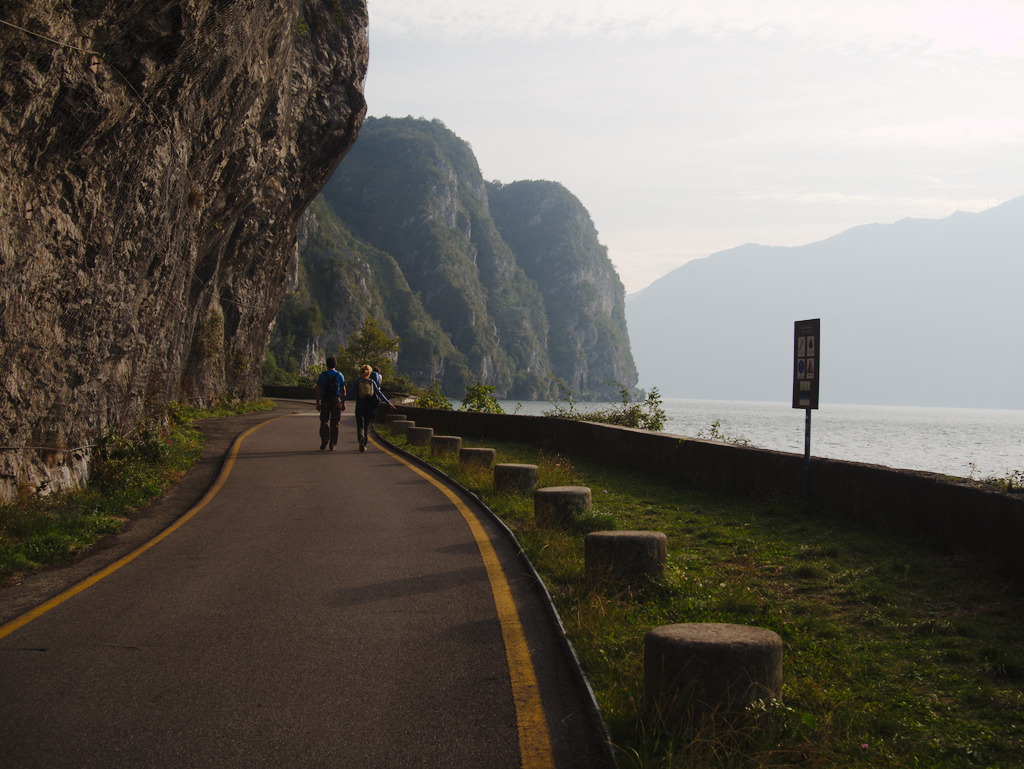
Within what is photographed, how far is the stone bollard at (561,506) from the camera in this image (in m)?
9.50

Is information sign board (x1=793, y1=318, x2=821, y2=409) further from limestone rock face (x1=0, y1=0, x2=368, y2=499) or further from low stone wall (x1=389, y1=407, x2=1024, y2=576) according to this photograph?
limestone rock face (x1=0, y1=0, x2=368, y2=499)

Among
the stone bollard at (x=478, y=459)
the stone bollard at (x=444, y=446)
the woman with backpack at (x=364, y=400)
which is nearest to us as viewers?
the stone bollard at (x=478, y=459)

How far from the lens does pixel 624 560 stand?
21.7 feet

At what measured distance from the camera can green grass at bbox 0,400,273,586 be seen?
8203 mm

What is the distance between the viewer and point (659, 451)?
1462cm

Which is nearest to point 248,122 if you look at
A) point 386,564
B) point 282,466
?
point 282,466

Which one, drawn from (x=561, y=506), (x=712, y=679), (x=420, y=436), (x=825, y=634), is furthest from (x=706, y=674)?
(x=420, y=436)

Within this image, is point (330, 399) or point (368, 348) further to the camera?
point (368, 348)

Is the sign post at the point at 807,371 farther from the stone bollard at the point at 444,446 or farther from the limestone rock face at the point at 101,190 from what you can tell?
the limestone rock face at the point at 101,190

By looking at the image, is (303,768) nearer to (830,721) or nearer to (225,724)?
(225,724)

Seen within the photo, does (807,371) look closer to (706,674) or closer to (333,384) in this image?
(706,674)

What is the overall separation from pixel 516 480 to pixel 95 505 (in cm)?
545

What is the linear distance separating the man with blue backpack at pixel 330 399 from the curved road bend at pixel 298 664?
970 cm

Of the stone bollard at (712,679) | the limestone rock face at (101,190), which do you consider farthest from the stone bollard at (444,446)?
the stone bollard at (712,679)
